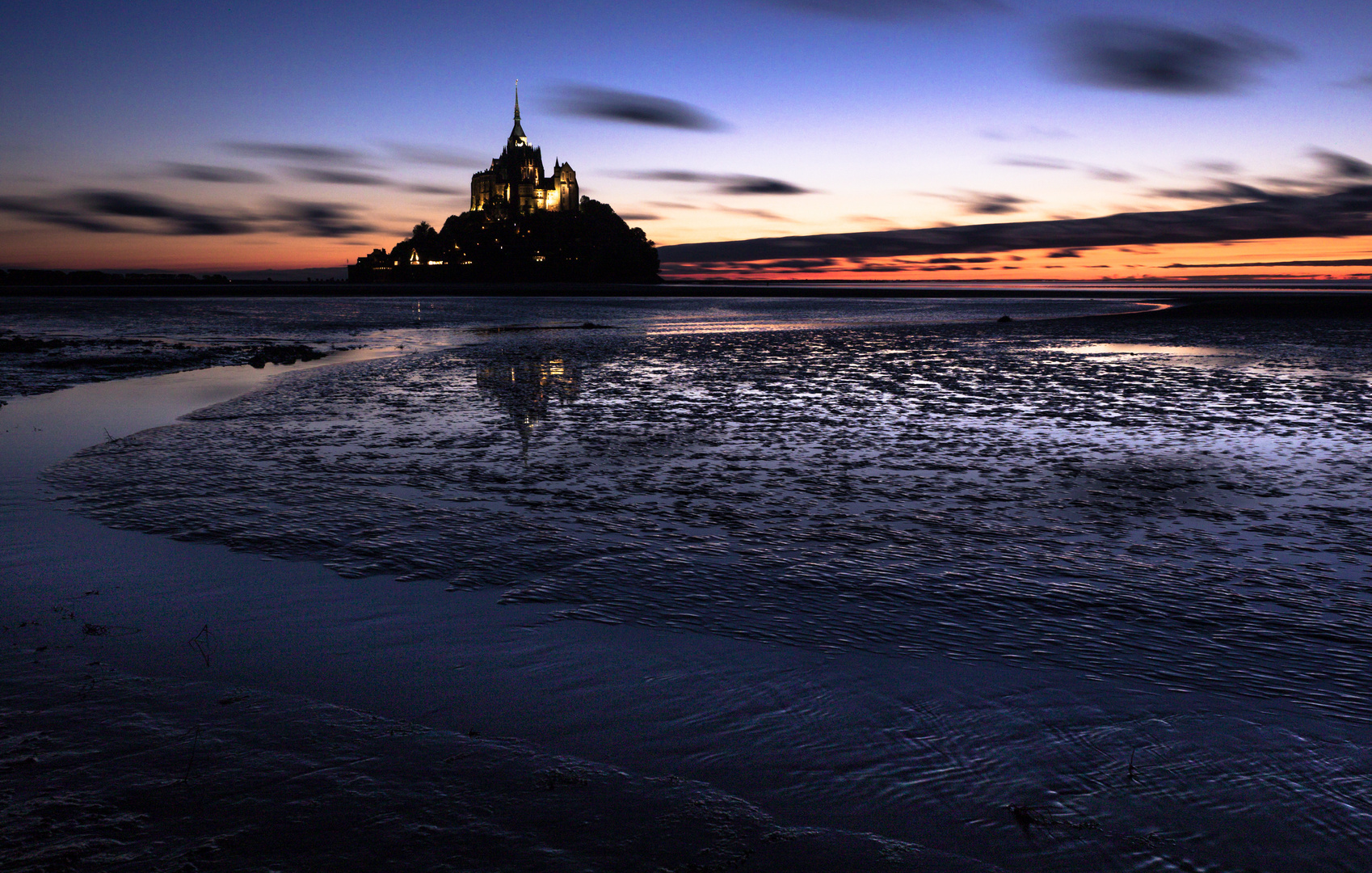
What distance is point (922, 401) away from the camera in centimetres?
1296

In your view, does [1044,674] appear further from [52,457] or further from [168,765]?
[52,457]

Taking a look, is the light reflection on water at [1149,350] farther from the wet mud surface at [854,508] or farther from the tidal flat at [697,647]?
the tidal flat at [697,647]

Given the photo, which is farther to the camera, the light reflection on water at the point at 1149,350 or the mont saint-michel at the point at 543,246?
the mont saint-michel at the point at 543,246

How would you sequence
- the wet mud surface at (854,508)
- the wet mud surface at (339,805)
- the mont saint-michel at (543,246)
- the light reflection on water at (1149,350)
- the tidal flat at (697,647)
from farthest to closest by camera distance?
Result: the mont saint-michel at (543,246) < the light reflection on water at (1149,350) < the wet mud surface at (854,508) < the tidal flat at (697,647) < the wet mud surface at (339,805)

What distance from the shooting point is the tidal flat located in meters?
2.81

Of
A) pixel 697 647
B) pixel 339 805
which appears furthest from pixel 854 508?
pixel 339 805

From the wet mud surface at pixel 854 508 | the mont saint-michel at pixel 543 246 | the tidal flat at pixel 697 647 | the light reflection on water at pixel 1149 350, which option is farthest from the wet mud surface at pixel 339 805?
the mont saint-michel at pixel 543 246

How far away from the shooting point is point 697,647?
14.1 ft

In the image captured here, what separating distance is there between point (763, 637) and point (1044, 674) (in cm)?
140

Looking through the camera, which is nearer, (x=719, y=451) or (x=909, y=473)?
(x=909, y=473)

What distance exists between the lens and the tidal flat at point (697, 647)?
9.21 ft

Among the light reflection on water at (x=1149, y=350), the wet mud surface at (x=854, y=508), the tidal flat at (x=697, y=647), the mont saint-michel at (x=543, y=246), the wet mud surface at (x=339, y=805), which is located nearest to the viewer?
the wet mud surface at (x=339, y=805)

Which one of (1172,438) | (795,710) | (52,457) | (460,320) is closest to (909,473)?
(1172,438)

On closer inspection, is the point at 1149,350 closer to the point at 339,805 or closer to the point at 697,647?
the point at 697,647
